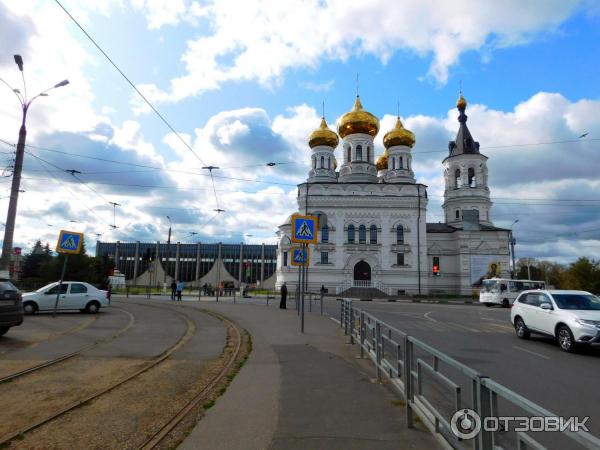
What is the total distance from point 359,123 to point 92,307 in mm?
42659

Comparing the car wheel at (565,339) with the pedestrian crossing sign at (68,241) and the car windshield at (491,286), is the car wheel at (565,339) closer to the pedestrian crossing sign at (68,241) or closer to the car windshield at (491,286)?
the pedestrian crossing sign at (68,241)

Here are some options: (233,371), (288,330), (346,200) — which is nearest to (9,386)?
(233,371)

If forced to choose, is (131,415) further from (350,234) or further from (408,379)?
(350,234)

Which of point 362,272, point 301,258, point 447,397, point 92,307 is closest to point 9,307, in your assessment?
point 92,307

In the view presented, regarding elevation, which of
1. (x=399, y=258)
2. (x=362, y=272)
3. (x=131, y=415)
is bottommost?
(x=131, y=415)

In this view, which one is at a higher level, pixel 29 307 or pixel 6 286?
pixel 6 286

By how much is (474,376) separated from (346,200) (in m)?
46.7

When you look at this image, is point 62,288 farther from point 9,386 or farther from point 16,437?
point 16,437

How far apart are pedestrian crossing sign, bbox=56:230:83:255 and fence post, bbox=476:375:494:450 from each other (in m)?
17.5

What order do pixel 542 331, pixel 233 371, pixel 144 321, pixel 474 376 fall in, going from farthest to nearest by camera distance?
1. pixel 144 321
2. pixel 542 331
3. pixel 233 371
4. pixel 474 376

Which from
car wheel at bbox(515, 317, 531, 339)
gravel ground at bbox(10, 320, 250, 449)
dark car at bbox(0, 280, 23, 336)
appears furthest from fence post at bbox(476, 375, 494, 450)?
dark car at bbox(0, 280, 23, 336)

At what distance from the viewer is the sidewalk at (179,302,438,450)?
177 inches

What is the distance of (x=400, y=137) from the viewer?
2154 inches

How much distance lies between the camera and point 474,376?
3.28 meters
